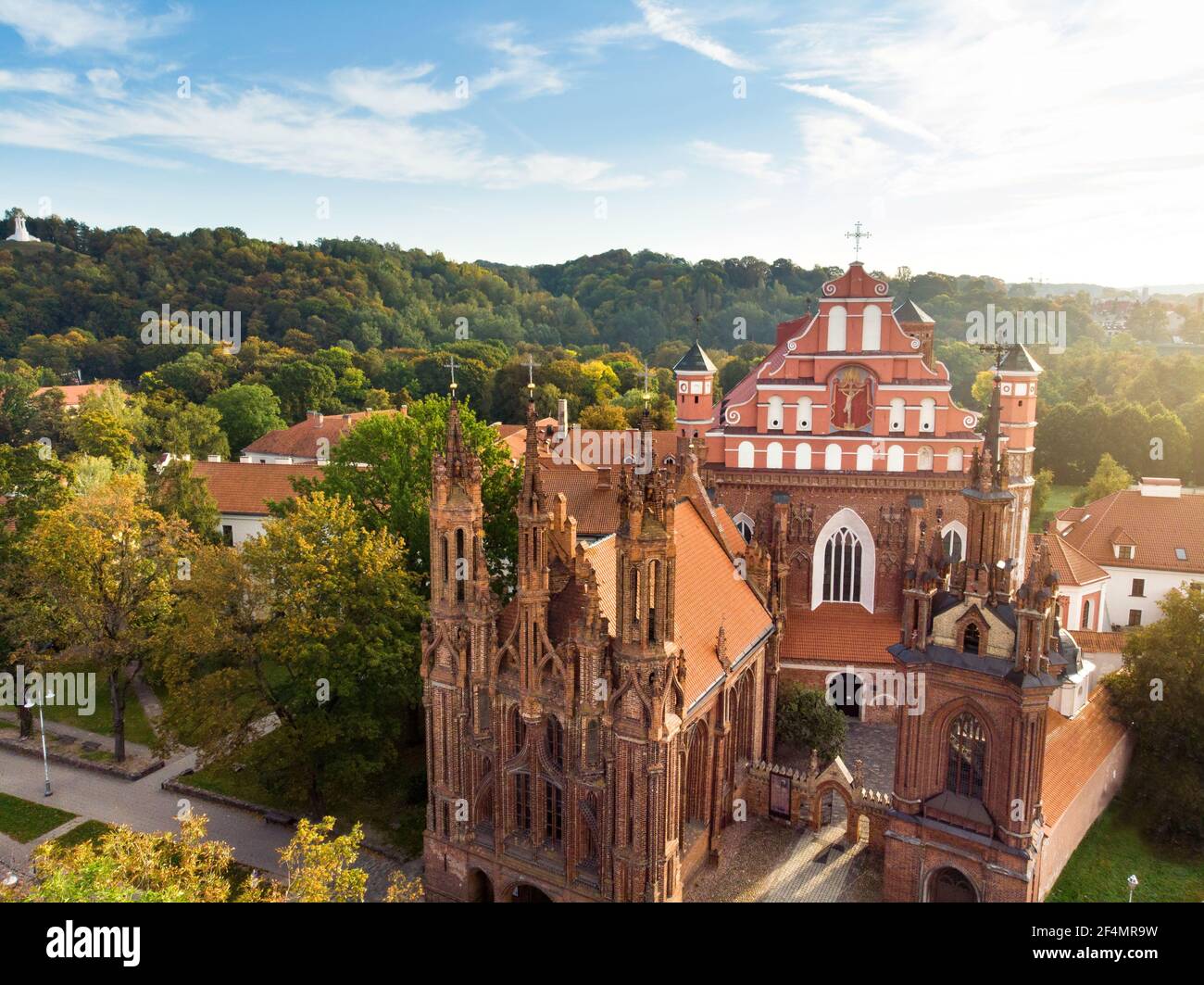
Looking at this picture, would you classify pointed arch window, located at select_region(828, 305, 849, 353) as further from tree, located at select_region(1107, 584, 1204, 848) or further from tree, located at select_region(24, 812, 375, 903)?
tree, located at select_region(24, 812, 375, 903)

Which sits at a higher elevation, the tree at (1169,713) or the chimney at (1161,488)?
the chimney at (1161,488)

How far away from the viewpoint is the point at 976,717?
61.2 feet

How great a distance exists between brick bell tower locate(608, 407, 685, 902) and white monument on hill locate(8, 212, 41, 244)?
126 m

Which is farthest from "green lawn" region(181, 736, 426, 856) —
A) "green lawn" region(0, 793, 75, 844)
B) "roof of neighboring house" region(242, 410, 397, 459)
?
"roof of neighboring house" region(242, 410, 397, 459)

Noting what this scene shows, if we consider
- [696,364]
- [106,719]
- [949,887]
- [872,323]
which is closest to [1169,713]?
[949,887]

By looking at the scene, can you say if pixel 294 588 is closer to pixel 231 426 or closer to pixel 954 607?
pixel 954 607

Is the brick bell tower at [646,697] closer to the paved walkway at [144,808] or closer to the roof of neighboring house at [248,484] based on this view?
the paved walkway at [144,808]

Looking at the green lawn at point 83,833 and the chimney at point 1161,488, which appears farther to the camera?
the chimney at point 1161,488

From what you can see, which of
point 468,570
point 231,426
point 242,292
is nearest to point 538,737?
point 468,570

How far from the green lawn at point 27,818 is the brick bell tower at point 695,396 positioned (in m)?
27.8

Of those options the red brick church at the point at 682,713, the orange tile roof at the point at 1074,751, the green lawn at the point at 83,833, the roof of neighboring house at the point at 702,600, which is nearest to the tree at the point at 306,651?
the green lawn at the point at 83,833

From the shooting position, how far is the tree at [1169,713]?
79.9 feet

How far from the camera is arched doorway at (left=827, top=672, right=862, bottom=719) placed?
105 feet
